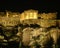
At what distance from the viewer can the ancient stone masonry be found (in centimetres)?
2502

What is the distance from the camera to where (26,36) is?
26000 mm

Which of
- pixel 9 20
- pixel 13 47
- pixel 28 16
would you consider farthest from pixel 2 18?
pixel 13 47

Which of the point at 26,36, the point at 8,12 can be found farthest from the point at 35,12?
the point at 26,36

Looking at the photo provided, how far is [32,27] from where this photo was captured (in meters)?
27.0

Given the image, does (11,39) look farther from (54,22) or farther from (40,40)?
(54,22)

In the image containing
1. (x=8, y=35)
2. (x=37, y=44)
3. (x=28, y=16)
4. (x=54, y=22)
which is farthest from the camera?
(x=28, y=16)

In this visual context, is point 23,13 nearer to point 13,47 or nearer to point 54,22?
A: point 54,22

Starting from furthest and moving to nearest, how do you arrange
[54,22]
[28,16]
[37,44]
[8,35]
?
[28,16], [54,22], [8,35], [37,44]

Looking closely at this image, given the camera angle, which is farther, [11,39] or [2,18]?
[2,18]

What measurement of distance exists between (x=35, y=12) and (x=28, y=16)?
0.93 m

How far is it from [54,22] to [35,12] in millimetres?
3038

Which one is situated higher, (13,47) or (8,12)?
(8,12)

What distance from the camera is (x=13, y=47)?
81.7 ft

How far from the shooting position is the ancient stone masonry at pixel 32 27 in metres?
25.0
